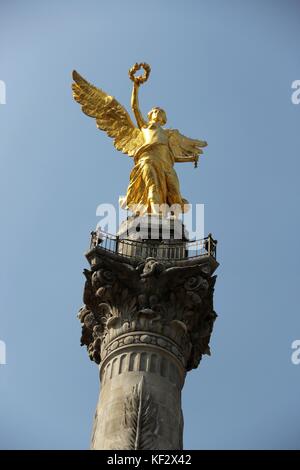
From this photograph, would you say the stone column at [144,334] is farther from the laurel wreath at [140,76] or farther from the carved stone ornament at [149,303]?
the laurel wreath at [140,76]

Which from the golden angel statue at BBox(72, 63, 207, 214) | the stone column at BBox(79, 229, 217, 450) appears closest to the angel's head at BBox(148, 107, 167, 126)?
the golden angel statue at BBox(72, 63, 207, 214)

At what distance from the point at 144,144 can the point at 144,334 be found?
873 centimetres

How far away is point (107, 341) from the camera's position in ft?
77.7

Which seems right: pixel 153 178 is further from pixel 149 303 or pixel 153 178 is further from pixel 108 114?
pixel 149 303

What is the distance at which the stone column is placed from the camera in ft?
70.6

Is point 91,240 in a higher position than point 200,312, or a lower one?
higher

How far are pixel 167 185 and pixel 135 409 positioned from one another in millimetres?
9722

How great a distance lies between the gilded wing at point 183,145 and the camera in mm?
30781

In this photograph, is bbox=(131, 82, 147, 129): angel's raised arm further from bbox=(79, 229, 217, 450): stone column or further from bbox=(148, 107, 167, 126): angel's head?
bbox=(79, 229, 217, 450): stone column

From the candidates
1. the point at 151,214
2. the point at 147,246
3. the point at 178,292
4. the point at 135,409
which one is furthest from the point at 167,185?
the point at 135,409
